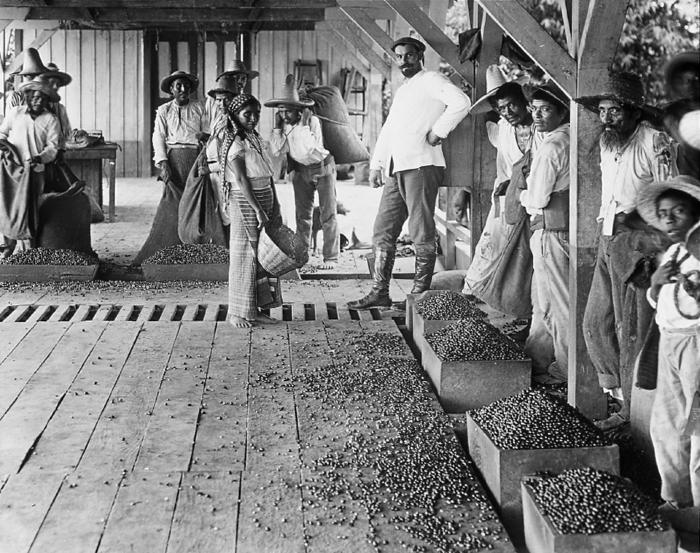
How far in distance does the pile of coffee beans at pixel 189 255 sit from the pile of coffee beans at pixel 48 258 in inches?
20.2

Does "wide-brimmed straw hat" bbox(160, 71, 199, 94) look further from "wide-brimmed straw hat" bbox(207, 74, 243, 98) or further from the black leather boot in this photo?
the black leather boot

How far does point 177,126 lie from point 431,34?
8.49 feet

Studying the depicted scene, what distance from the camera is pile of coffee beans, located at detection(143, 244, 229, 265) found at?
8.54 m

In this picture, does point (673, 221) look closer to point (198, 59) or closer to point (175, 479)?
point (175, 479)

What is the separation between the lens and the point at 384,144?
698 cm

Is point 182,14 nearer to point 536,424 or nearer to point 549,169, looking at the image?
point 549,169

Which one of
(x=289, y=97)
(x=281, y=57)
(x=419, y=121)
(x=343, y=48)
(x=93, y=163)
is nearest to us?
(x=419, y=121)

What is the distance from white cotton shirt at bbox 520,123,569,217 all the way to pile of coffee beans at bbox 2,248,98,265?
14.4ft

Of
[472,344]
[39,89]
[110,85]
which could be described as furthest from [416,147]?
[110,85]

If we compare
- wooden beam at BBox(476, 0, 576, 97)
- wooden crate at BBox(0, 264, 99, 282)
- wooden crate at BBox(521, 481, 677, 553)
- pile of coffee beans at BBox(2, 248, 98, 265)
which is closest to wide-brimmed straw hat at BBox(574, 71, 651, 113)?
wooden beam at BBox(476, 0, 576, 97)

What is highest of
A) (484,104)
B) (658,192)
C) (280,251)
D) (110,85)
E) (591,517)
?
(110,85)

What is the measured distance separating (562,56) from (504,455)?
1.79 m

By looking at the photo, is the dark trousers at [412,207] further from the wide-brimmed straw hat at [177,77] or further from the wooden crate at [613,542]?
the wooden crate at [613,542]

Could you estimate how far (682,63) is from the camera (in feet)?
12.4
